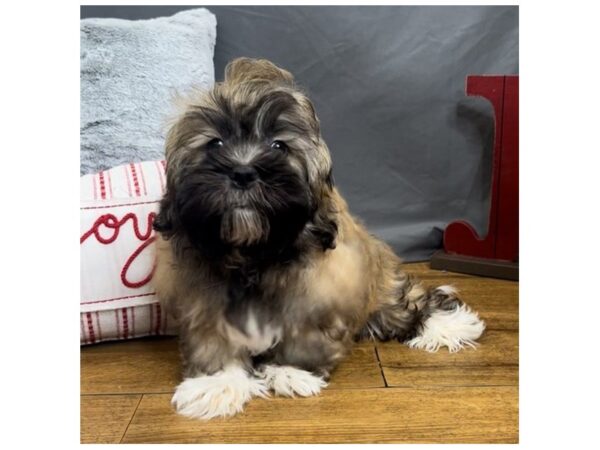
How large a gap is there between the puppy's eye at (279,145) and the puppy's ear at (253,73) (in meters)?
0.22

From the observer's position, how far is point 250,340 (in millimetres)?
1838

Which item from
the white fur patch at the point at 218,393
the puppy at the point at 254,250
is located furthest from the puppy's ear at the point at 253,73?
the white fur patch at the point at 218,393

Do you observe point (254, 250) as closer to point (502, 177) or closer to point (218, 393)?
point (218, 393)

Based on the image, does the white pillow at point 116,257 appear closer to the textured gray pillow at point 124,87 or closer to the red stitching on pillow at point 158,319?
the red stitching on pillow at point 158,319

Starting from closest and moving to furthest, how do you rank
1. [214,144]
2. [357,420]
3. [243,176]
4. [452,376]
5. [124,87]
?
[243,176] → [214,144] → [357,420] → [452,376] → [124,87]

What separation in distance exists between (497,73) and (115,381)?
7.51ft

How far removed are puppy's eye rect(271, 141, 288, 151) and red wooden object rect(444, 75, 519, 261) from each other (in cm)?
164

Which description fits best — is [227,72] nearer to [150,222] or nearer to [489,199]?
[150,222]

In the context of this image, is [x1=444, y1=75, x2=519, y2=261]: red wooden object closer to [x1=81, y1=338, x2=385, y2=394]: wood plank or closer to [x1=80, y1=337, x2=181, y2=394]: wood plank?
[x1=81, y1=338, x2=385, y2=394]: wood plank

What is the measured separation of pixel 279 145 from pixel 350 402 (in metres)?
0.78

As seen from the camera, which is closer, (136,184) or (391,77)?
(136,184)

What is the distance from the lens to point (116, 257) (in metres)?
2.15

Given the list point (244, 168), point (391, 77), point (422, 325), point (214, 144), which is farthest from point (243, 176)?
point (391, 77)

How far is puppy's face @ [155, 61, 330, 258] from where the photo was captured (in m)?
1.56
